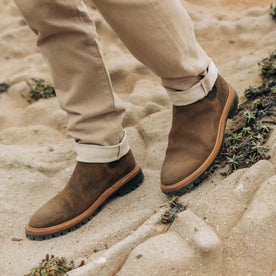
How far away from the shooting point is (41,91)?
A: 9.83 feet

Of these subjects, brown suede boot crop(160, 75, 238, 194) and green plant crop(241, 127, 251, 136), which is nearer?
brown suede boot crop(160, 75, 238, 194)

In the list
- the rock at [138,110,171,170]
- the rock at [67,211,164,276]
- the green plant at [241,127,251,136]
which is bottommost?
the rock at [138,110,171,170]

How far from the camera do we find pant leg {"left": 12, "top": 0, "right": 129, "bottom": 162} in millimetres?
1372

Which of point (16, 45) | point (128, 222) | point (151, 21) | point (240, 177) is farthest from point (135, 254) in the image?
point (16, 45)

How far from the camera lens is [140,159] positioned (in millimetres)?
2127

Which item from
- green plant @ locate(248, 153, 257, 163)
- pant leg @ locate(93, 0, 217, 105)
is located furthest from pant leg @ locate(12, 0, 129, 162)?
green plant @ locate(248, 153, 257, 163)

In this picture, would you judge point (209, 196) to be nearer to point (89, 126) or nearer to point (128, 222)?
point (128, 222)

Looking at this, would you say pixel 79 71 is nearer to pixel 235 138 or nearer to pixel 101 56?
pixel 101 56

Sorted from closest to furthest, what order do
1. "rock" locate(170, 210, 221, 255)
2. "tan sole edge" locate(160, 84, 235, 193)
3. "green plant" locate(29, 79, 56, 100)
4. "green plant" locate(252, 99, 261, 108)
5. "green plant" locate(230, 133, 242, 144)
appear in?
"rock" locate(170, 210, 221, 255), "tan sole edge" locate(160, 84, 235, 193), "green plant" locate(230, 133, 242, 144), "green plant" locate(252, 99, 261, 108), "green plant" locate(29, 79, 56, 100)

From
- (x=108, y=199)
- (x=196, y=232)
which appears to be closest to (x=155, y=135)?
(x=108, y=199)

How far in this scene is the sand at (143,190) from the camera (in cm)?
121

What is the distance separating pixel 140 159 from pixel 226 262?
3.35 ft

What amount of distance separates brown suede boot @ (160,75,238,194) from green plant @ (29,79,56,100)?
5.41ft

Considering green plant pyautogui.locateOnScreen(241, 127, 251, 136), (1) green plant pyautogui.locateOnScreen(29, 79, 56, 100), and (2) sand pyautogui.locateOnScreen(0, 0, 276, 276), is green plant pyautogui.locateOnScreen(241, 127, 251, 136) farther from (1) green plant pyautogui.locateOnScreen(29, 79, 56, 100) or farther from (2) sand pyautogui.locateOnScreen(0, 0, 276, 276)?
(1) green plant pyautogui.locateOnScreen(29, 79, 56, 100)
